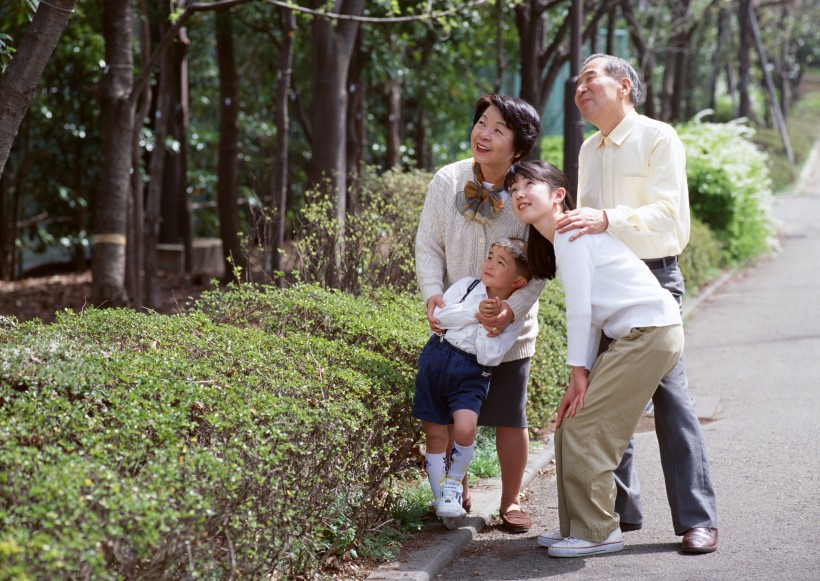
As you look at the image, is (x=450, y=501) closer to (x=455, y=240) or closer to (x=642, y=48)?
(x=455, y=240)

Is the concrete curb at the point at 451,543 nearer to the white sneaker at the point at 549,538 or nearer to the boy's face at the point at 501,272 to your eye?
the white sneaker at the point at 549,538

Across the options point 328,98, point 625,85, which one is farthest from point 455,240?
point 328,98

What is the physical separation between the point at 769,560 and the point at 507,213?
1.87 metres

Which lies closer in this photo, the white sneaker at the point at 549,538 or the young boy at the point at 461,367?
the young boy at the point at 461,367

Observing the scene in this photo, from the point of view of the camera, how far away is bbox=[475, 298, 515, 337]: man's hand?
15.4ft

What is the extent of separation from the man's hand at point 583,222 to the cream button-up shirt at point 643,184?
0.04 metres

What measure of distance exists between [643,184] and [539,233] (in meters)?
0.49

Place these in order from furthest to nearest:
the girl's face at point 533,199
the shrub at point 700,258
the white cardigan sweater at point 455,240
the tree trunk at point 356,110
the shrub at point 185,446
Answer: the tree trunk at point 356,110
the shrub at point 700,258
the white cardigan sweater at point 455,240
the girl's face at point 533,199
the shrub at point 185,446

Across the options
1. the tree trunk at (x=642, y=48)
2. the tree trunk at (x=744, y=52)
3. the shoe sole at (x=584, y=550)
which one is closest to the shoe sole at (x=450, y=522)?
the shoe sole at (x=584, y=550)

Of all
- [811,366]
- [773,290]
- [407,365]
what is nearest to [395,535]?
[407,365]

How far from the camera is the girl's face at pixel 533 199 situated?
4570 millimetres

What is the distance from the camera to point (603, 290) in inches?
178

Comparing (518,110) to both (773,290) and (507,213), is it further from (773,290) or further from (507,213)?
(773,290)

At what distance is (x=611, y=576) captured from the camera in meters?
4.51
